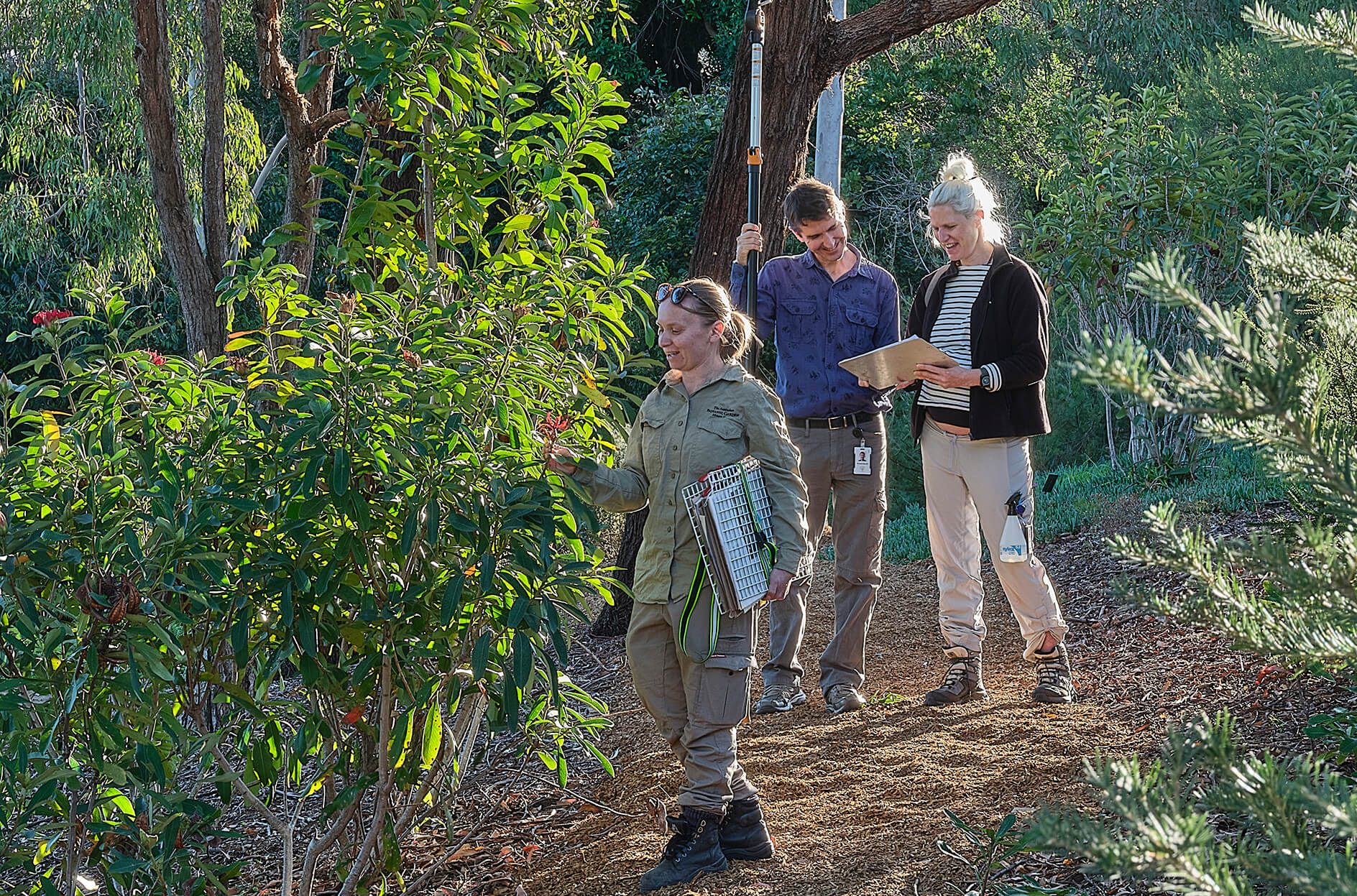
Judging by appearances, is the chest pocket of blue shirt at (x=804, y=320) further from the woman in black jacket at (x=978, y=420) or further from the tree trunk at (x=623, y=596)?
the tree trunk at (x=623, y=596)

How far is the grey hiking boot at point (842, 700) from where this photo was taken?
464 centimetres

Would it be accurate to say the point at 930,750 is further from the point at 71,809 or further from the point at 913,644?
the point at 71,809

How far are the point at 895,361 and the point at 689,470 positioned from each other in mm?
1160

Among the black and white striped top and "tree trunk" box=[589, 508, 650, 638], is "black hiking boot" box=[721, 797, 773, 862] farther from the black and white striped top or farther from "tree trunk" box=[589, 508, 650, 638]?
"tree trunk" box=[589, 508, 650, 638]

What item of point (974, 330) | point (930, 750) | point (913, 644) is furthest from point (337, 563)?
point (913, 644)

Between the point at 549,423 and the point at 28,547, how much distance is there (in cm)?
122

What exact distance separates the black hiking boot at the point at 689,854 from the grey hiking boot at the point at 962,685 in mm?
1558

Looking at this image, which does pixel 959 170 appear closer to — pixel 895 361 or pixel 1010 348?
pixel 1010 348

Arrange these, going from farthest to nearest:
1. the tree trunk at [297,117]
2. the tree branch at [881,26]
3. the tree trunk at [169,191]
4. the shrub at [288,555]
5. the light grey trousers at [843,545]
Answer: the tree trunk at [169,191]
the tree branch at [881,26]
the tree trunk at [297,117]
the light grey trousers at [843,545]
the shrub at [288,555]

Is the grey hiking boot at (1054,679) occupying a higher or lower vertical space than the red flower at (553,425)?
lower

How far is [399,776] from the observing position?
320 centimetres

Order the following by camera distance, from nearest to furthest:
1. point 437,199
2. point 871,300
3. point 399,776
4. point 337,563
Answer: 1. point 337,563
2. point 399,776
3. point 437,199
4. point 871,300

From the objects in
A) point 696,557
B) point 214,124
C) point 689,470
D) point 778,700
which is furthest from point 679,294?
point 214,124

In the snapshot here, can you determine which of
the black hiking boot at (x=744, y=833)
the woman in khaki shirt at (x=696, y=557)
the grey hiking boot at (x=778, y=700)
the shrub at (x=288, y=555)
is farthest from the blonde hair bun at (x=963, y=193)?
the black hiking boot at (x=744, y=833)
